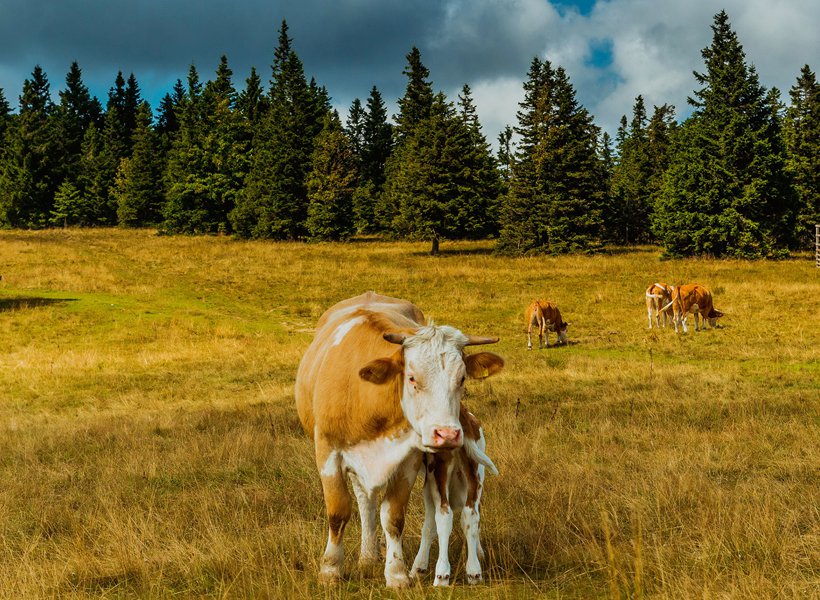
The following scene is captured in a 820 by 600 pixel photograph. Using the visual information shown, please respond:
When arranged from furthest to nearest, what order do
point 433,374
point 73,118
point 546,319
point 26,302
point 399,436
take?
point 73,118 < point 26,302 < point 546,319 < point 399,436 < point 433,374

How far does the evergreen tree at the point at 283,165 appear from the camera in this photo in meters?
57.0

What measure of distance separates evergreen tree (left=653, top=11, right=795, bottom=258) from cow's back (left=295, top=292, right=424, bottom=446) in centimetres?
4434

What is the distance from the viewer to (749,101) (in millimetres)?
46906

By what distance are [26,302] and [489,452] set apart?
24776 millimetres

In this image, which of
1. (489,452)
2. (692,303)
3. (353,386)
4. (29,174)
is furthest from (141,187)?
(353,386)

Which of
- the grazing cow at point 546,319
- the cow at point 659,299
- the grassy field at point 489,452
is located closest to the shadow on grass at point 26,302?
the grassy field at point 489,452

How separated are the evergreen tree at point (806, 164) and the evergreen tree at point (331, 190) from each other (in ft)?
109

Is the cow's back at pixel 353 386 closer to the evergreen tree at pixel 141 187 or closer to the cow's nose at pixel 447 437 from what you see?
the cow's nose at pixel 447 437

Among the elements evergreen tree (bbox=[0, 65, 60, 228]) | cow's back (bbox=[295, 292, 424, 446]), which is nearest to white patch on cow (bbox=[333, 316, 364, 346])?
cow's back (bbox=[295, 292, 424, 446])

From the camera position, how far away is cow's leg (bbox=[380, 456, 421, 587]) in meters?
4.60

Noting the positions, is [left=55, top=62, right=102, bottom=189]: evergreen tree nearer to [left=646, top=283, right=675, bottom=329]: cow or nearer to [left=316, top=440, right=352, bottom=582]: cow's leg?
[left=646, top=283, right=675, bottom=329]: cow

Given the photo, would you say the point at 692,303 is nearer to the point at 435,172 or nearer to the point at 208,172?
the point at 435,172

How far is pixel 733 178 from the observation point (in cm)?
4531

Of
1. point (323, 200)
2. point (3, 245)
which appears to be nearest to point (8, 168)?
point (3, 245)
